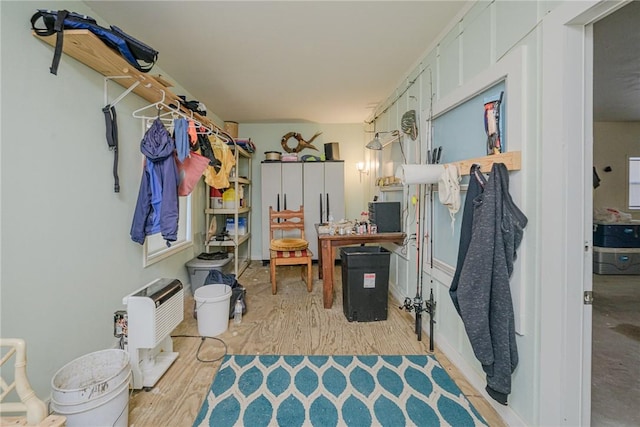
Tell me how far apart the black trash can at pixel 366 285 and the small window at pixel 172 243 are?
6.00 feet

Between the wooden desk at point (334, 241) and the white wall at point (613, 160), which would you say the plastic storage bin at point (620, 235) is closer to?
the white wall at point (613, 160)

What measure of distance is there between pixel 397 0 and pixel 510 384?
93.8 inches

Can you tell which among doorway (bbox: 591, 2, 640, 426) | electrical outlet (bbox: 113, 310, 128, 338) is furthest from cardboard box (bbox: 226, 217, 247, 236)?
doorway (bbox: 591, 2, 640, 426)

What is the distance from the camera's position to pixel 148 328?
5.62 feet

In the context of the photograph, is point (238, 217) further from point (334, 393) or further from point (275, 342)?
point (334, 393)

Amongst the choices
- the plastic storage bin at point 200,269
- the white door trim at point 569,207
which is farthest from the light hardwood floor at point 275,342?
the white door trim at point 569,207

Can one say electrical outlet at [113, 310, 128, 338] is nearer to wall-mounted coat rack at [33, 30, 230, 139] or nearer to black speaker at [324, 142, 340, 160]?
wall-mounted coat rack at [33, 30, 230, 139]

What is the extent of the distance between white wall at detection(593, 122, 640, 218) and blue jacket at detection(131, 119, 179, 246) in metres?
6.47

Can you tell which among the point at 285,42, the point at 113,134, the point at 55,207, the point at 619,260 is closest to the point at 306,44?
the point at 285,42

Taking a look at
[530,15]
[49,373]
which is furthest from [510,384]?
[49,373]

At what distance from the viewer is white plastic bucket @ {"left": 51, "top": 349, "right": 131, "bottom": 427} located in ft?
3.96

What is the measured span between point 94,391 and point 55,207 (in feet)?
3.34

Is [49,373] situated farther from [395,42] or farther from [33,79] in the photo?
[395,42]

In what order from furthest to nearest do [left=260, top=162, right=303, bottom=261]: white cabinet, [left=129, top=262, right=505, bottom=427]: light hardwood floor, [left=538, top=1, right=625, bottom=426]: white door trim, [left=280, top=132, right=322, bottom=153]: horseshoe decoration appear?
[left=280, top=132, right=322, bottom=153]: horseshoe decoration, [left=260, top=162, right=303, bottom=261]: white cabinet, [left=129, top=262, right=505, bottom=427]: light hardwood floor, [left=538, top=1, right=625, bottom=426]: white door trim
